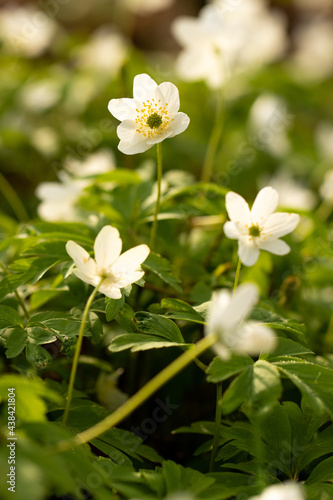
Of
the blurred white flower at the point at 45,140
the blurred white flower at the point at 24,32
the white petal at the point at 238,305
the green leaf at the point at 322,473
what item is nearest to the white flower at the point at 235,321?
the white petal at the point at 238,305

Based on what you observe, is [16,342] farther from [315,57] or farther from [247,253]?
[315,57]

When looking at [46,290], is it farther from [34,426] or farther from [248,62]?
[248,62]

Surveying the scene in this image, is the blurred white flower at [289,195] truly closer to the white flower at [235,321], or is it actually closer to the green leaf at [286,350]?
the green leaf at [286,350]

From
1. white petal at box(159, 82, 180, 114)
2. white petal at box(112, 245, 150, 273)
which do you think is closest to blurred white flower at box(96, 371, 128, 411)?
white petal at box(112, 245, 150, 273)

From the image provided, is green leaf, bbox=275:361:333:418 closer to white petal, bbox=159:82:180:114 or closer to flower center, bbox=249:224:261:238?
flower center, bbox=249:224:261:238

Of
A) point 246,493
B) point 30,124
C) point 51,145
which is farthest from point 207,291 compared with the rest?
point 30,124

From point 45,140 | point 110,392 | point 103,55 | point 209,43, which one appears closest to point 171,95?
point 110,392
